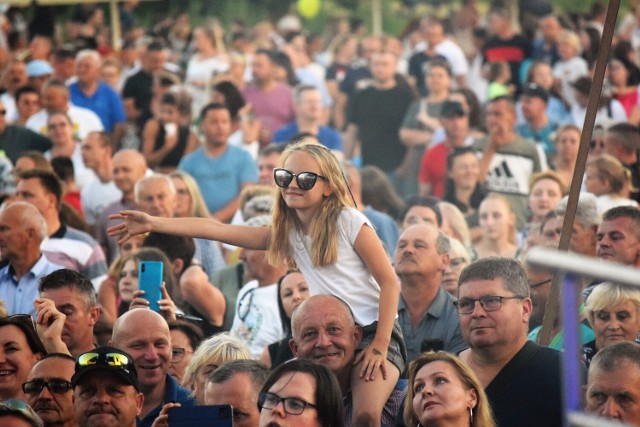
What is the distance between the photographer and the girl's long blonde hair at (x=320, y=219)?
21.6 ft

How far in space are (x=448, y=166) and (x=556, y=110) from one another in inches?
143

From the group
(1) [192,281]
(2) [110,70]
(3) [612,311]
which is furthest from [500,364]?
(2) [110,70]

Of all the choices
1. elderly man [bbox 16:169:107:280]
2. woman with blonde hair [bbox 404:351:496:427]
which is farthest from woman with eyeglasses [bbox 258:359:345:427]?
elderly man [bbox 16:169:107:280]

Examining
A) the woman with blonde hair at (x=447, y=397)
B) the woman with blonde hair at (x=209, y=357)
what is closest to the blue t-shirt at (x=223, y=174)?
the woman with blonde hair at (x=209, y=357)

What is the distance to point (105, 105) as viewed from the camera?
645 inches

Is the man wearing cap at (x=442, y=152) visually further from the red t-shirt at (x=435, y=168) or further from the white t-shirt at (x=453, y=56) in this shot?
the white t-shirt at (x=453, y=56)

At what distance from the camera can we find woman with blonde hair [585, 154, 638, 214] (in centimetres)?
1033

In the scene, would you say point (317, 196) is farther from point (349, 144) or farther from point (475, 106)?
point (349, 144)

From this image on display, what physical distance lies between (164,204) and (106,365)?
478 centimetres

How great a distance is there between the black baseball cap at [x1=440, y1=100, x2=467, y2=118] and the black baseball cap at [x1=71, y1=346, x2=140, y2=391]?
8251 millimetres

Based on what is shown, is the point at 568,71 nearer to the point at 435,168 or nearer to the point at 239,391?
the point at 435,168

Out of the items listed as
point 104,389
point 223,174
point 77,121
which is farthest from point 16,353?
point 77,121

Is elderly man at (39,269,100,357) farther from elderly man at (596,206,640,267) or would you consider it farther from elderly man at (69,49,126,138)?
elderly man at (69,49,126,138)

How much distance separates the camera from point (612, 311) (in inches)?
281
